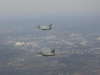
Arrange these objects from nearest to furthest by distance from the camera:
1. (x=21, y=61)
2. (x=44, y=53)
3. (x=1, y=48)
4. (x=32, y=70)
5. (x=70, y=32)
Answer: (x=44, y=53) < (x=32, y=70) < (x=21, y=61) < (x=1, y=48) < (x=70, y=32)

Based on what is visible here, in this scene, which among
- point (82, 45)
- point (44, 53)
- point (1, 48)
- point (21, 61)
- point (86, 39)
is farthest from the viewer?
point (86, 39)

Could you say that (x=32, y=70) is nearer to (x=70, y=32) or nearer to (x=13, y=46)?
(x=13, y=46)

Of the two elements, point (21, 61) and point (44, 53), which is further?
point (21, 61)

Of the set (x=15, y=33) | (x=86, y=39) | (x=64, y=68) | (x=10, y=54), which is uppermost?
(x=15, y=33)

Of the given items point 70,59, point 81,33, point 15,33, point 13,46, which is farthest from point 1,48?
point 81,33

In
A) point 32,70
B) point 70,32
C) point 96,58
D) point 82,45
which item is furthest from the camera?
point 70,32

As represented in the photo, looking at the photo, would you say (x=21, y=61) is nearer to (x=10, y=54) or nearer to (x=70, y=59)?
(x=10, y=54)

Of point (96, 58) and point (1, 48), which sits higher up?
point (1, 48)

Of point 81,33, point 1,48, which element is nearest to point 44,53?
point 1,48

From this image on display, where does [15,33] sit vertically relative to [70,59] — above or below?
above
